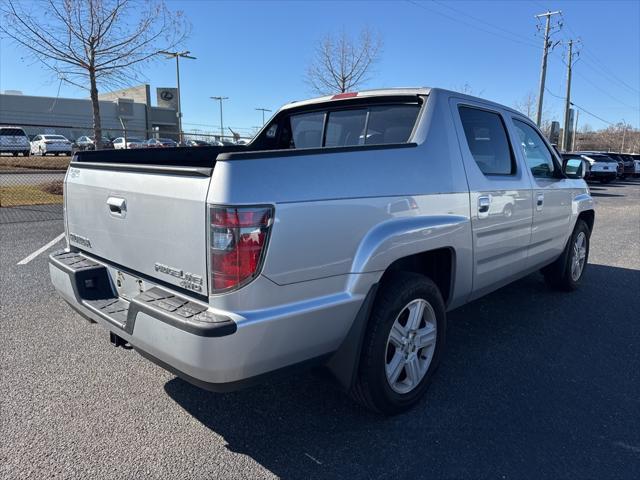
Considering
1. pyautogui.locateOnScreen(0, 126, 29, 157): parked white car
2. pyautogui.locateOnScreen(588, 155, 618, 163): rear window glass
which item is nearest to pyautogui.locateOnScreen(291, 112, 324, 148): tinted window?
pyautogui.locateOnScreen(588, 155, 618, 163): rear window glass

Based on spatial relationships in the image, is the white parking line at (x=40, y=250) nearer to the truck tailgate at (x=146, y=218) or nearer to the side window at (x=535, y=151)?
the truck tailgate at (x=146, y=218)

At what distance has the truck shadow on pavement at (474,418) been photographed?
8.29ft

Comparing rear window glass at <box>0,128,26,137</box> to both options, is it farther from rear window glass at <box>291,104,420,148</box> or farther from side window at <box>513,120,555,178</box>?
side window at <box>513,120,555,178</box>

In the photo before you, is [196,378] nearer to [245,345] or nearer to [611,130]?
[245,345]

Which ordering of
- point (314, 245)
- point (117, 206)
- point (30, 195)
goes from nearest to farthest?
point (314, 245) < point (117, 206) < point (30, 195)

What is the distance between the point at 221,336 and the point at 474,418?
1725mm

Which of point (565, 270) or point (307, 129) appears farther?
point (565, 270)

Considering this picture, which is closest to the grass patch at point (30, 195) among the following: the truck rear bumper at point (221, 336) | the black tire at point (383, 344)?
the truck rear bumper at point (221, 336)

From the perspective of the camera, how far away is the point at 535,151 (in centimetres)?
460

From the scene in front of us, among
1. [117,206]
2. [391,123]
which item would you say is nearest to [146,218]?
[117,206]

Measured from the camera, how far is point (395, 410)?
2.89 meters

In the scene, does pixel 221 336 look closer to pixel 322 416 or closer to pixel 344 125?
pixel 322 416

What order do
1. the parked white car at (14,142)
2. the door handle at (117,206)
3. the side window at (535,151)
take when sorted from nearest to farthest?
the door handle at (117,206), the side window at (535,151), the parked white car at (14,142)

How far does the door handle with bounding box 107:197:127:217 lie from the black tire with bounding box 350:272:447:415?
4.83ft
